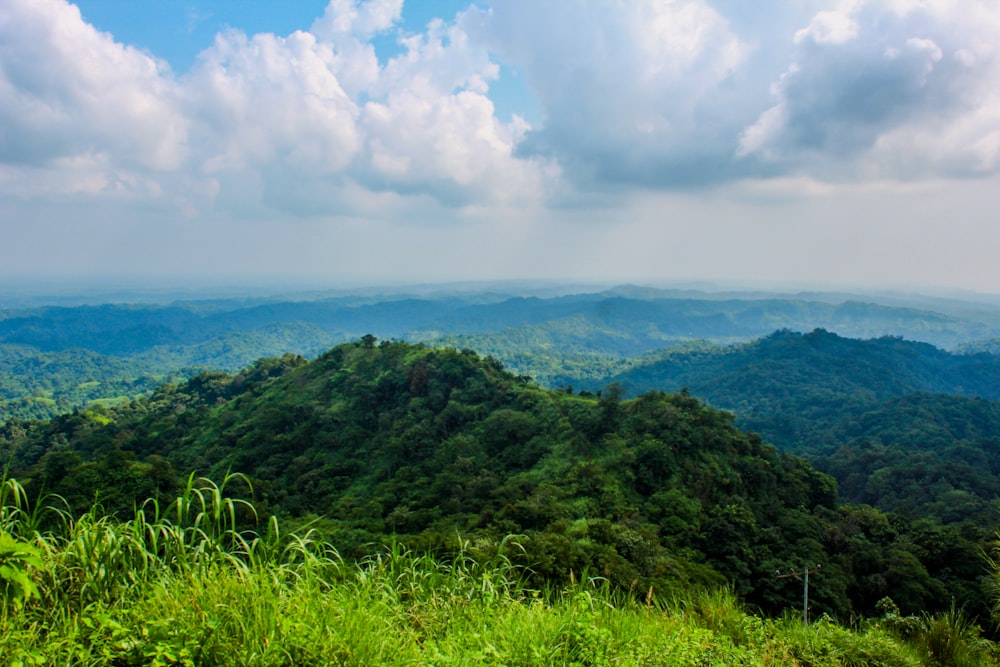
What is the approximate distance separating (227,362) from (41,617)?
607 ft

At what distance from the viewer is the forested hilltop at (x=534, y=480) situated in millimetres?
17297

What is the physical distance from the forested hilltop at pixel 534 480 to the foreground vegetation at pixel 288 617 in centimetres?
488

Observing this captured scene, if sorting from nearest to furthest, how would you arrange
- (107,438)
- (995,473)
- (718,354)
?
1. (107,438)
2. (995,473)
3. (718,354)

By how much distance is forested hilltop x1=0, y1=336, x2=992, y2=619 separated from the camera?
17297 mm

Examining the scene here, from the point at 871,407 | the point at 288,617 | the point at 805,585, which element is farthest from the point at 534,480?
the point at 871,407

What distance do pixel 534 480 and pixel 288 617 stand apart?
2283 cm

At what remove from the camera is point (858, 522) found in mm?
23391

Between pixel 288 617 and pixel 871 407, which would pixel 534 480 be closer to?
pixel 288 617

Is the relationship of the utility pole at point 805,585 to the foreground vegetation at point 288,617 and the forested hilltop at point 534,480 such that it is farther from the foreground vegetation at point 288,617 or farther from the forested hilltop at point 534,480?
the foreground vegetation at point 288,617

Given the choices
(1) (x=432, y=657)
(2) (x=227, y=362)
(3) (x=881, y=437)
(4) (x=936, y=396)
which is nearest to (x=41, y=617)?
(1) (x=432, y=657)

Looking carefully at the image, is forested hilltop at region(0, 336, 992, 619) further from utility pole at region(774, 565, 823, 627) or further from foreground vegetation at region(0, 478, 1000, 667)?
foreground vegetation at region(0, 478, 1000, 667)

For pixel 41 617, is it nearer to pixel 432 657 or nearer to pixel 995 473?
pixel 432 657

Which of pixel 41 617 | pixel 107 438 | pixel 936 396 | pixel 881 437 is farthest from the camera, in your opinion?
pixel 936 396

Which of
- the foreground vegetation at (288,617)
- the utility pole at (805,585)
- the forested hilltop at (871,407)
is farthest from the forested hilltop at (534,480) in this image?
the forested hilltop at (871,407)
